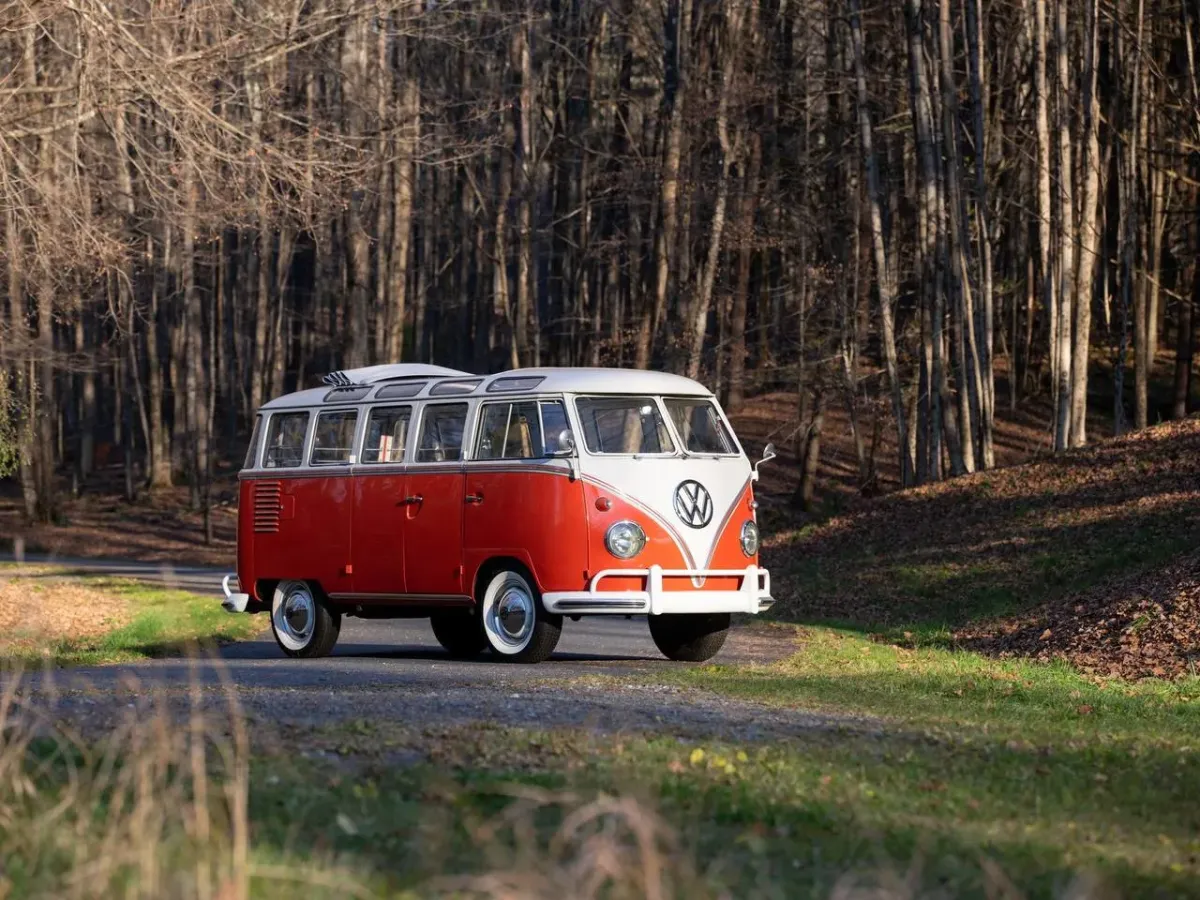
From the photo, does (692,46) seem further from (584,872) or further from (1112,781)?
(584,872)

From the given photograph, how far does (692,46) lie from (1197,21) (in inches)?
434

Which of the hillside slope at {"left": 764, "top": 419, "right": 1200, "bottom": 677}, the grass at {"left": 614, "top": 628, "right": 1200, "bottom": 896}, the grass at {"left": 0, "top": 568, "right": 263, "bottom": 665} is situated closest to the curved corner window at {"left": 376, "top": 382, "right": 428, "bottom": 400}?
the grass at {"left": 0, "top": 568, "right": 263, "bottom": 665}

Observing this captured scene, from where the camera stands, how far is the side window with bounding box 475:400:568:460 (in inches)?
589

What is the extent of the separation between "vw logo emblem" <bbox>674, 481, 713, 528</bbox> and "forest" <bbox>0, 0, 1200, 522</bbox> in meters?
5.60

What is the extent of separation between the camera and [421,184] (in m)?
53.5

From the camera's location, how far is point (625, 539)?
577 inches

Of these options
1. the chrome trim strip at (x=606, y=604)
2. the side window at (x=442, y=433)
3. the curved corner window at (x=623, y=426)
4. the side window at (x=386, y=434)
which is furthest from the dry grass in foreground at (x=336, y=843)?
the side window at (x=386, y=434)

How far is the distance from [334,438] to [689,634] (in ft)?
12.8

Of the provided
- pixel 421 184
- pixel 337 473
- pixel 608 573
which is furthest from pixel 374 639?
pixel 421 184

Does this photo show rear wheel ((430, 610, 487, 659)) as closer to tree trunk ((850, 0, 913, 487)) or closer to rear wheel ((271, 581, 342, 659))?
rear wheel ((271, 581, 342, 659))

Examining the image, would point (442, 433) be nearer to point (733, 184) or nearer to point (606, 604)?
point (606, 604)

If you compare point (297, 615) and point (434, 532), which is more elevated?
point (434, 532)

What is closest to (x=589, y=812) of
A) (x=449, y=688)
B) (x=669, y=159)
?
(x=449, y=688)

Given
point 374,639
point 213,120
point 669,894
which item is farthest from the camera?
point 374,639
